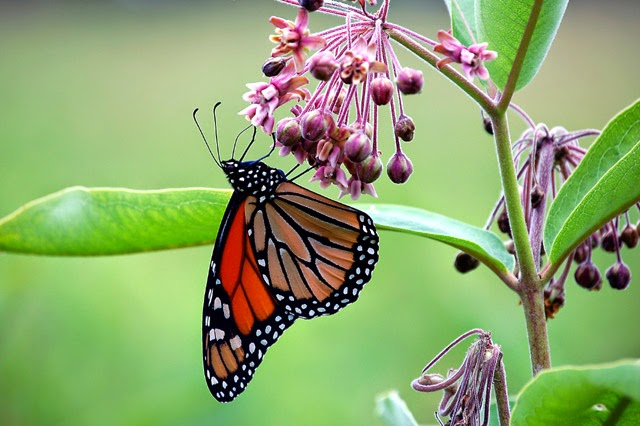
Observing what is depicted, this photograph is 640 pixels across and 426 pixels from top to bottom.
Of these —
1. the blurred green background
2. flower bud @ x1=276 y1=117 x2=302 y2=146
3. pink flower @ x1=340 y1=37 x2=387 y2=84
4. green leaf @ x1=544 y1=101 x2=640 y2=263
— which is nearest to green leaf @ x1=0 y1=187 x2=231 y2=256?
flower bud @ x1=276 y1=117 x2=302 y2=146

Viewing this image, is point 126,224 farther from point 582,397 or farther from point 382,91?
point 582,397

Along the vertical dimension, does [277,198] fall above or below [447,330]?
above

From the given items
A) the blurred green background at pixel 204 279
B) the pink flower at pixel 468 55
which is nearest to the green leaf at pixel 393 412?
the pink flower at pixel 468 55

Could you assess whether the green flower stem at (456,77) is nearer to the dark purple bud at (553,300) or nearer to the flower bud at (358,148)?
the flower bud at (358,148)

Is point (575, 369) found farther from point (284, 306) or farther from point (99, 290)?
point (99, 290)

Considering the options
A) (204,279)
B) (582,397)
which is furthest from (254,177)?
(204,279)

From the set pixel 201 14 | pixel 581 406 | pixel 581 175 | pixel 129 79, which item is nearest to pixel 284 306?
pixel 581 175
